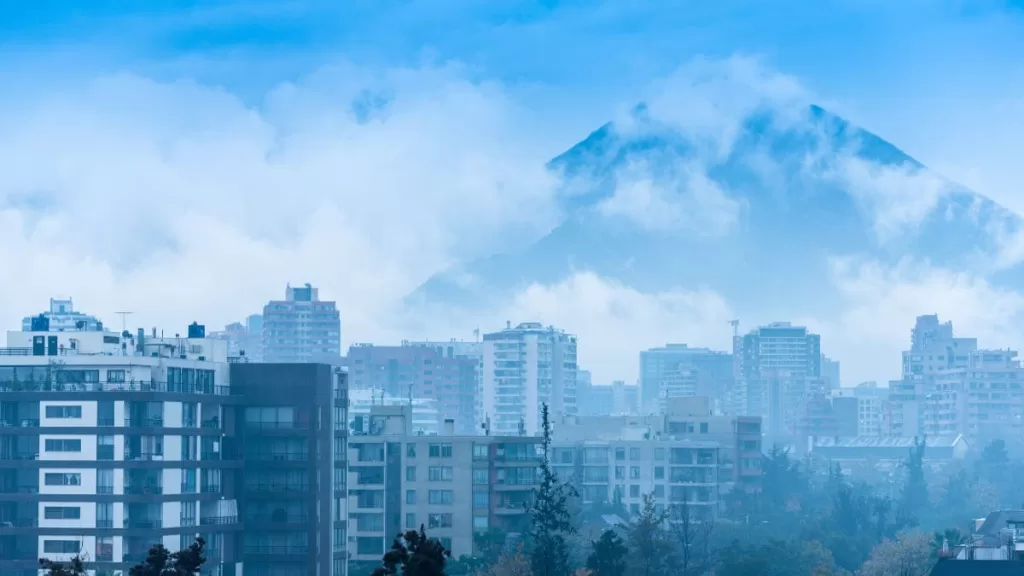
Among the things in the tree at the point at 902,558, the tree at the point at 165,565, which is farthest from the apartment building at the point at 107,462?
the tree at the point at 902,558

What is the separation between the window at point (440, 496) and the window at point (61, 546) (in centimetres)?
3828

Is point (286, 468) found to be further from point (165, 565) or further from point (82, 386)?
point (165, 565)

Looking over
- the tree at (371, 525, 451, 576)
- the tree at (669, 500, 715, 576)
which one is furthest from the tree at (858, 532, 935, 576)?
the tree at (371, 525, 451, 576)

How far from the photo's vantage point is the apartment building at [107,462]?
90.3m

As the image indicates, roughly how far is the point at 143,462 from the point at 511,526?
3889 centimetres

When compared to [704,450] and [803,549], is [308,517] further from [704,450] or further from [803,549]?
[704,450]

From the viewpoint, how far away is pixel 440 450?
127m

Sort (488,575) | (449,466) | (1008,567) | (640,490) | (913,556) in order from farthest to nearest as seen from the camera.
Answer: (640,490)
(449,466)
(913,556)
(488,575)
(1008,567)

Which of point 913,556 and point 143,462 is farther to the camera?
point 913,556

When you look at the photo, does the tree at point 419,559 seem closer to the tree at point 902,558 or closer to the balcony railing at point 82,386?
the balcony railing at point 82,386

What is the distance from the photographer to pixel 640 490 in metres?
170

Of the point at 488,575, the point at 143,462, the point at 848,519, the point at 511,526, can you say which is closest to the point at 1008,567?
the point at 488,575

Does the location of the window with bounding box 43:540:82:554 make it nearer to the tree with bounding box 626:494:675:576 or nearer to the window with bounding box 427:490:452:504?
the tree with bounding box 626:494:675:576

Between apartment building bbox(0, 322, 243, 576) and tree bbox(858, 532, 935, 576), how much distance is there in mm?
34990
